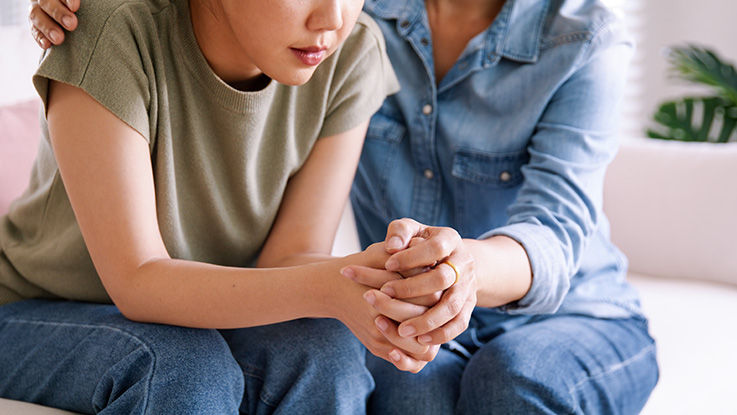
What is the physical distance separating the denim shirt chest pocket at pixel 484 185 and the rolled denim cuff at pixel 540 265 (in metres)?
0.18

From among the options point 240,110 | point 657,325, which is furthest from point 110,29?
point 657,325

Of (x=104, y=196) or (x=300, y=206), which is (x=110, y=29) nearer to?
(x=104, y=196)

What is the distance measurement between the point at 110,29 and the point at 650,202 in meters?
1.24

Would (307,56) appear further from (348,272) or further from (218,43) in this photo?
(348,272)

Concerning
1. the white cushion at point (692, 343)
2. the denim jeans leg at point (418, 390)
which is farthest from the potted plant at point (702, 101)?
the denim jeans leg at point (418, 390)

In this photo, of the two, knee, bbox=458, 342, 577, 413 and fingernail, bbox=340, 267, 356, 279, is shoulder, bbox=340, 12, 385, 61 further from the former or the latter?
knee, bbox=458, 342, 577, 413

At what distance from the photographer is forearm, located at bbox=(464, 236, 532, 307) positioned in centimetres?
97

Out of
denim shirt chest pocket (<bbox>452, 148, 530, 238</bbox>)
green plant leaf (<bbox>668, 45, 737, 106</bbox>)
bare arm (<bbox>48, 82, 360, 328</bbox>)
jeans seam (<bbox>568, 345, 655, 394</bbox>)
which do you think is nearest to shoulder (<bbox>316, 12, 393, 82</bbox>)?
denim shirt chest pocket (<bbox>452, 148, 530, 238</bbox>)

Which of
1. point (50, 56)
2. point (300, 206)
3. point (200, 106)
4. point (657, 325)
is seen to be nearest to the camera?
point (50, 56)

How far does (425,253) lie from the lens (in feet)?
2.88

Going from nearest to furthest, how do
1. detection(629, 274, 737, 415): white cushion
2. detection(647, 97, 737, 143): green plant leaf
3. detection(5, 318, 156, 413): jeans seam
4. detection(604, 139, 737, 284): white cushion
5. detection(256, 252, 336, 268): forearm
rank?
detection(5, 318, 156, 413): jeans seam
detection(256, 252, 336, 268): forearm
detection(629, 274, 737, 415): white cushion
detection(604, 139, 737, 284): white cushion
detection(647, 97, 737, 143): green plant leaf

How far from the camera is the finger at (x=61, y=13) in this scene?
0.89 m

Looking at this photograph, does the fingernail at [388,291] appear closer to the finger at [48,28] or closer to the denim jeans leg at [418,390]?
the denim jeans leg at [418,390]

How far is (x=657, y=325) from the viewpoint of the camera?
143cm
